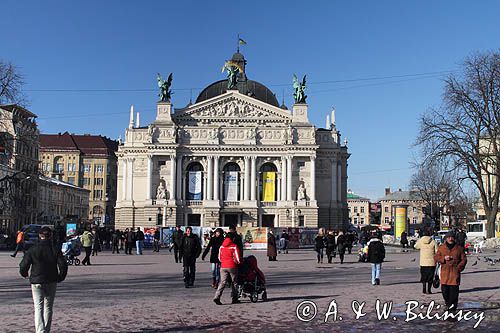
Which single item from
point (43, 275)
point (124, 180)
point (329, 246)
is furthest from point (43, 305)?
point (124, 180)

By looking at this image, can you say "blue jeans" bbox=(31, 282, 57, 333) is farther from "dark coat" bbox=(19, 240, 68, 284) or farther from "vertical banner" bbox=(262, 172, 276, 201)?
"vertical banner" bbox=(262, 172, 276, 201)

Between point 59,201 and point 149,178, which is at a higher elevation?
point 149,178

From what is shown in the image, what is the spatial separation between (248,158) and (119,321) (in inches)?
3060

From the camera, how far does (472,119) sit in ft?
165

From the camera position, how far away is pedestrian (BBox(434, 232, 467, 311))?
14977 millimetres

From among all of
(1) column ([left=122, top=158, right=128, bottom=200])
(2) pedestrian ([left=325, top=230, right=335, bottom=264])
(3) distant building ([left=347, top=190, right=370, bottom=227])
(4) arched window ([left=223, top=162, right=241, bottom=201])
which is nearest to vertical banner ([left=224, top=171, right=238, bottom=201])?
(4) arched window ([left=223, top=162, right=241, bottom=201])

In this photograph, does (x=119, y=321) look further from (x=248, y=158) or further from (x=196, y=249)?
(x=248, y=158)

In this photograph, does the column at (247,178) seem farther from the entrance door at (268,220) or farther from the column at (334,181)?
the column at (334,181)

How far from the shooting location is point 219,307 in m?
15.9

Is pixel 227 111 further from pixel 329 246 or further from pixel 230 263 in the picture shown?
pixel 230 263

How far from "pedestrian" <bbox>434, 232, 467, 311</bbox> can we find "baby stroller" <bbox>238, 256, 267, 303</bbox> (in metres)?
4.50

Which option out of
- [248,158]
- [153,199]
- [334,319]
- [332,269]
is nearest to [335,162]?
[248,158]

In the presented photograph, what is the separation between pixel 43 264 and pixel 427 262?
453 inches

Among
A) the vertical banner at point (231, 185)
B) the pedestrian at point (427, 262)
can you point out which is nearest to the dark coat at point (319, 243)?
the pedestrian at point (427, 262)
